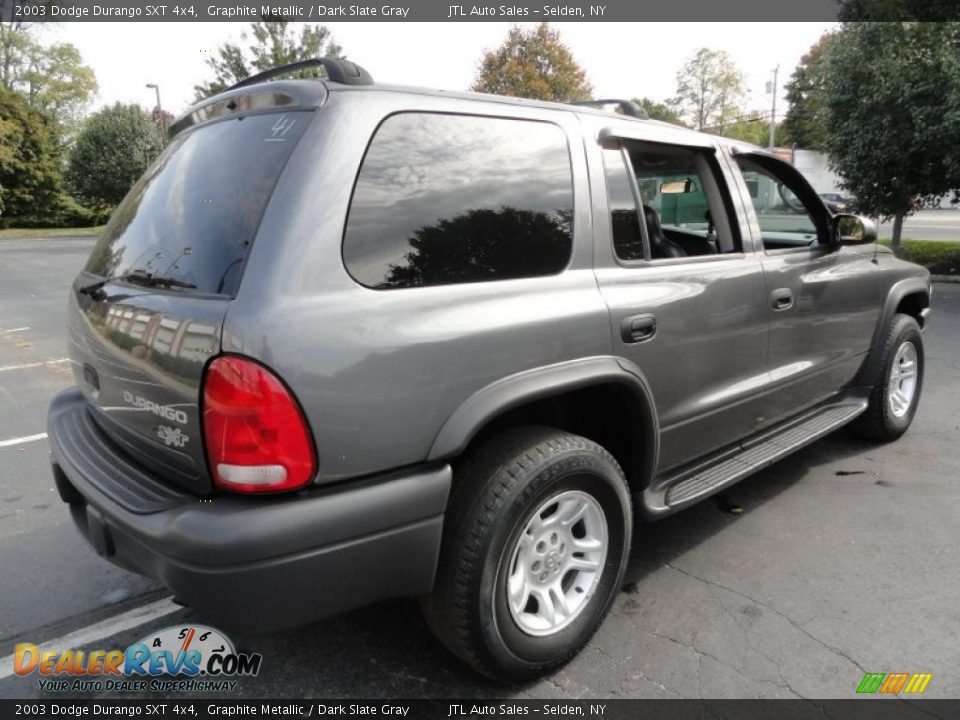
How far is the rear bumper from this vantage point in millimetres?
1785

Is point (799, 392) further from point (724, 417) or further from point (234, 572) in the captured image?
point (234, 572)

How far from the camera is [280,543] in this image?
5.88 feet

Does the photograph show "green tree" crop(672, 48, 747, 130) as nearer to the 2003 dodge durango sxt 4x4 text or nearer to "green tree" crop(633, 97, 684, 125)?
"green tree" crop(633, 97, 684, 125)

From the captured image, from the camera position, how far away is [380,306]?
1.96m

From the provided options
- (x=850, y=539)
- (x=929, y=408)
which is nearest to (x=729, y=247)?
(x=850, y=539)

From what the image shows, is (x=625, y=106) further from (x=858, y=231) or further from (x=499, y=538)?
(x=499, y=538)

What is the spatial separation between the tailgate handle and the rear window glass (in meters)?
1.30

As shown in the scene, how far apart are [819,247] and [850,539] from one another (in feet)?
5.03

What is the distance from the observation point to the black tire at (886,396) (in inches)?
168

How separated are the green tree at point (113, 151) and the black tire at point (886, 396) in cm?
4197

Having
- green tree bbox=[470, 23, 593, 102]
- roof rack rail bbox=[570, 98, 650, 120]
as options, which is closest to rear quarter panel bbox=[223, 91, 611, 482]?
roof rack rail bbox=[570, 98, 650, 120]

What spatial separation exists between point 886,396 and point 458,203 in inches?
137

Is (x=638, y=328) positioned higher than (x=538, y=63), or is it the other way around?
(x=538, y=63)

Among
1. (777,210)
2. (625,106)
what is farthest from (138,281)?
(777,210)
